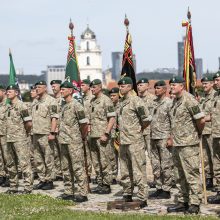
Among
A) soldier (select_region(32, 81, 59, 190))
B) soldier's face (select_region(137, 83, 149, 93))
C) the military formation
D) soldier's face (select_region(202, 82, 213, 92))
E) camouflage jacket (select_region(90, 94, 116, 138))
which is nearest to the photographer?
the military formation

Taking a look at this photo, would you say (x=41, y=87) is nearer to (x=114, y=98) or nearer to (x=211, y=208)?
(x=114, y=98)

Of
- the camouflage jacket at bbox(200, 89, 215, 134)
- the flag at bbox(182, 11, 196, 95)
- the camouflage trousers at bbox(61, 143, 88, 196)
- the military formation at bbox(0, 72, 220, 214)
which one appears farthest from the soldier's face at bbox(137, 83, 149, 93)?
the camouflage trousers at bbox(61, 143, 88, 196)

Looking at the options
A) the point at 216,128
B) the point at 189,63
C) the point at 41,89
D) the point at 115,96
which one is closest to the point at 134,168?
the point at 216,128

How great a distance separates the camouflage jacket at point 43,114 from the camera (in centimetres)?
1298

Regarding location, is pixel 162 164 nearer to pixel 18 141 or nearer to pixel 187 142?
pixel 187 142

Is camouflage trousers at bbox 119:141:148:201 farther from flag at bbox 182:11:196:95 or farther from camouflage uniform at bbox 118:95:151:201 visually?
flag at bbox 182:11:196:95

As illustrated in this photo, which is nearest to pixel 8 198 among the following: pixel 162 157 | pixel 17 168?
pixel 17 168

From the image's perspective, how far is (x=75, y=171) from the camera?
11.1 m

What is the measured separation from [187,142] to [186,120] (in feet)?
1.10

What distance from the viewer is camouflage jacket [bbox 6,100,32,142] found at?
469 inches

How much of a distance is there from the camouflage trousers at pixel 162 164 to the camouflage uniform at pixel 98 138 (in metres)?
1.04

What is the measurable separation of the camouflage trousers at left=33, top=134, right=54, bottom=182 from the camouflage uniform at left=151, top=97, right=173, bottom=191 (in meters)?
2.42

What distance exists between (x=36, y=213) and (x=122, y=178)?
1646 mm

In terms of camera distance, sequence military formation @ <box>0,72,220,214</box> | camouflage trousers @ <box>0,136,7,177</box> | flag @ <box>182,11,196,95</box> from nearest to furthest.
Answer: military formation @ <box>0,72,220,214</box> → flag @ <box>182,11,196,95</box> → camouflage trousers @ <box>0,136,7,177</box>
